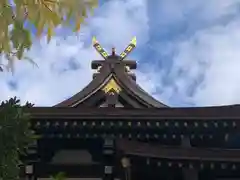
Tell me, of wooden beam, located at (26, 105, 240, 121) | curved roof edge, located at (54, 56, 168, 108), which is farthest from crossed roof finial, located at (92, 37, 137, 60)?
wooden beam, located at (26, 105, 240, 121)

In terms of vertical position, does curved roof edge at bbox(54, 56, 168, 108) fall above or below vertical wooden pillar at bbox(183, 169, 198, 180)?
above

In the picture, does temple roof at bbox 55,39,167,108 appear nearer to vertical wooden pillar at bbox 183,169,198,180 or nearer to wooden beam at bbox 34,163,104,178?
wooden beam at bbox 34,163,104,178

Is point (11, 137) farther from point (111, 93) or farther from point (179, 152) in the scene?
point (111, 93)

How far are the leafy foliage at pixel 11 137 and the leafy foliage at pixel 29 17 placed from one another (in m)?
1.29

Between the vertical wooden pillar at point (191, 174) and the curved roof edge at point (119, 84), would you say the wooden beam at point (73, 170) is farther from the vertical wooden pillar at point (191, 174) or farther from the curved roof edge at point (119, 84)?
the curved roof edge at point (119, 84)

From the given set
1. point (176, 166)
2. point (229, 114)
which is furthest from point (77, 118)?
point (229, 114)

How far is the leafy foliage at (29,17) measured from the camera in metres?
2.18

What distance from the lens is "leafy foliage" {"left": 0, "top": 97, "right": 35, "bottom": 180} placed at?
3352 mm

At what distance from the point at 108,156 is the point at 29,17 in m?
8.03

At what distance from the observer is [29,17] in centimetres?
222

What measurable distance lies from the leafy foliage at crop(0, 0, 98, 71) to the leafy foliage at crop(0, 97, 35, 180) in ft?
4.23

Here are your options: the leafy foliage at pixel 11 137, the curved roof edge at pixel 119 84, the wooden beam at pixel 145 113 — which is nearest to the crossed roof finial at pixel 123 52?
the curved roof edge at pixel 119 84

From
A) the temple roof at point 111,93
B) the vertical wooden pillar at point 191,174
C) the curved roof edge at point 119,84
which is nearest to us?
the vertical wooden pillar at point 191,174

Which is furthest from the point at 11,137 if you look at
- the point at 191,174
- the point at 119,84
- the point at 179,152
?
the point at 119,84
